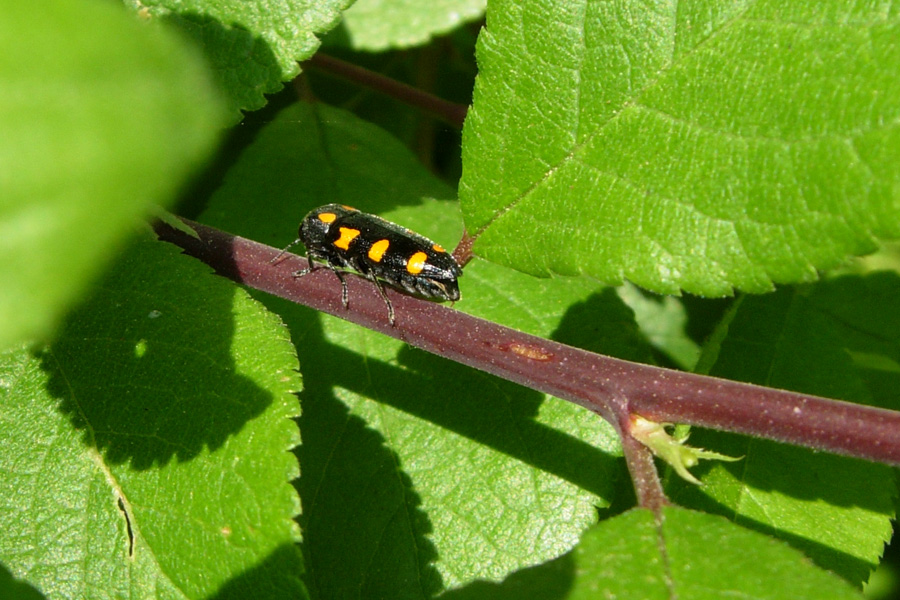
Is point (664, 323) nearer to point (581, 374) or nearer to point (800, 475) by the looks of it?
point (800, 475)

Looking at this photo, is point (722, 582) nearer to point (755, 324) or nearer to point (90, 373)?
point (755, 324)

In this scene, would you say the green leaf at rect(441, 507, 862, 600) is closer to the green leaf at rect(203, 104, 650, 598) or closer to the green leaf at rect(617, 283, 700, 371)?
the green leaf at rect(203, 104, 650, 598)

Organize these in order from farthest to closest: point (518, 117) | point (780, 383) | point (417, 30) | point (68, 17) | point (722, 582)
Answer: point (417, 30) < point (780, 383) < point (518, 117) < point (722, 582) < point (68, 17)

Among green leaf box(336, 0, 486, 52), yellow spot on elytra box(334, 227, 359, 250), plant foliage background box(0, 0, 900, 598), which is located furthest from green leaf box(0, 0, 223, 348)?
green leaf box(336, 0, 486, 52)

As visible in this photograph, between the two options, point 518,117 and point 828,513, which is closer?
point 518,117

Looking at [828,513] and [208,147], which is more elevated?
[208,147]

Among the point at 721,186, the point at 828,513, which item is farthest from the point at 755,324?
the point at 721,186
